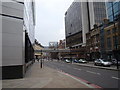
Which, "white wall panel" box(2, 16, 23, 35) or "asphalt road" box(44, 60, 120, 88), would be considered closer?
"asphalt road" box(44, 60, 120, 88)

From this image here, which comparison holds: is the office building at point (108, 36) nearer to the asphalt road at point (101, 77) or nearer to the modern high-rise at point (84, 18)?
the modern high-rise at point (84, 18)

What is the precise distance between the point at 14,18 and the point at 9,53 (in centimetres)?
332

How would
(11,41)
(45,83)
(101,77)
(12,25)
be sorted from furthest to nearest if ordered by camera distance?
1. (101,77)
2. (12,25)
3. (11,41)
4. (45,83)

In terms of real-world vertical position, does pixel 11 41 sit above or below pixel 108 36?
below

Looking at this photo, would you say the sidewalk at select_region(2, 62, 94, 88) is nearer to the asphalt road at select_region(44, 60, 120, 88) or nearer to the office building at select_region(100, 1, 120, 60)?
the asphalt road at select_region(44, 60, 120, 88)

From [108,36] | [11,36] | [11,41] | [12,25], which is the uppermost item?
[108,36]

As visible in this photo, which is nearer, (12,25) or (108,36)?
(12,25)

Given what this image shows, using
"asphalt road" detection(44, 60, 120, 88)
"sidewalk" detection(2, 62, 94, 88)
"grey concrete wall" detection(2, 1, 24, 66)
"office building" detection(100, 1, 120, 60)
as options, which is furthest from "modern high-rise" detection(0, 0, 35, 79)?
"office building" detection(100, 1, 120, 60)

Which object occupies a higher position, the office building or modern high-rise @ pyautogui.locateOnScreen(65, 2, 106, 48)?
modern high-rise @ pyautogui.locateOnScreen(65, 2, 106, 48)

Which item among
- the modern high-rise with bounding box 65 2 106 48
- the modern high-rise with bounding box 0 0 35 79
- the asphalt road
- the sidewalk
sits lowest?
the asphalt road

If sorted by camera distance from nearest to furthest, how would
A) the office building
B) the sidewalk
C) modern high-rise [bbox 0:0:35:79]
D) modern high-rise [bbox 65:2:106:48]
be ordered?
the sidewalk < modern high-rise [bbox 0:0:35:79] < the office building < modern high-rise [bbox 65:2:106:48]

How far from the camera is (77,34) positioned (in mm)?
105250

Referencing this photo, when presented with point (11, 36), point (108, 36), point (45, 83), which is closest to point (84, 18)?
point (108, 36)

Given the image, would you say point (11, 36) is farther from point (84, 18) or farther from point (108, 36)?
point (84, 18)
